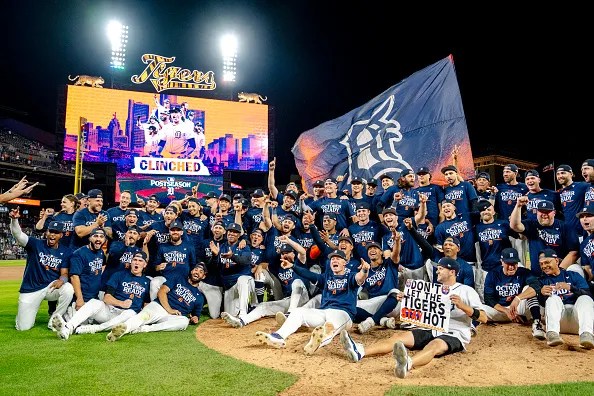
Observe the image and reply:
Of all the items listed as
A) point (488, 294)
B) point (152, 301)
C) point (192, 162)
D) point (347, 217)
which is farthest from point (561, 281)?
point (192, 162)

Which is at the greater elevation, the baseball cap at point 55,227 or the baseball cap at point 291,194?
the baseball cap at point 291,194

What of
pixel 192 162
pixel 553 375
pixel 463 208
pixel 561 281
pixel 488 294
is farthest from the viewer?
pixel 192 162

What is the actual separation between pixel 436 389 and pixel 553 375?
142 centimetres

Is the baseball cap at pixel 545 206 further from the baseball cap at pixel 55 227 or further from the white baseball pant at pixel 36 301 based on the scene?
the baseball cap at pixel 55 227

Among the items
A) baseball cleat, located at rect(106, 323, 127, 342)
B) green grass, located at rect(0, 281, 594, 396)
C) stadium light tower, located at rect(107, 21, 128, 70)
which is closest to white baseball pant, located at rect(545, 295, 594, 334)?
green grass, located at rect(0, 281, 594, 396)

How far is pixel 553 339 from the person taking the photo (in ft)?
18.8

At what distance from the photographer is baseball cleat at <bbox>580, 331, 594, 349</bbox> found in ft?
17.9

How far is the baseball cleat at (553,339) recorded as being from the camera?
18.7 ft

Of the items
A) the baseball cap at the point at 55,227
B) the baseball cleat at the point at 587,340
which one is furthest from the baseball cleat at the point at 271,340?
the baseball cap at the point at 55,227

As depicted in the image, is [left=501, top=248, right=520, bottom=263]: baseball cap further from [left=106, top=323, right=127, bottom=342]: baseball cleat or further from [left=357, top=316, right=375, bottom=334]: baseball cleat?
[left=106, top=323, right=127, bottom=342]: baseball cleat

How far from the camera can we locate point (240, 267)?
8789 mm

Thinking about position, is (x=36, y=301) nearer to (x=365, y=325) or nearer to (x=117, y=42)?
(x=365, y=325)

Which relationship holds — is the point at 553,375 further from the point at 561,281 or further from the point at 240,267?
the point at 240,267

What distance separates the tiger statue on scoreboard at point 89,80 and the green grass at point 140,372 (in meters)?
27.9
